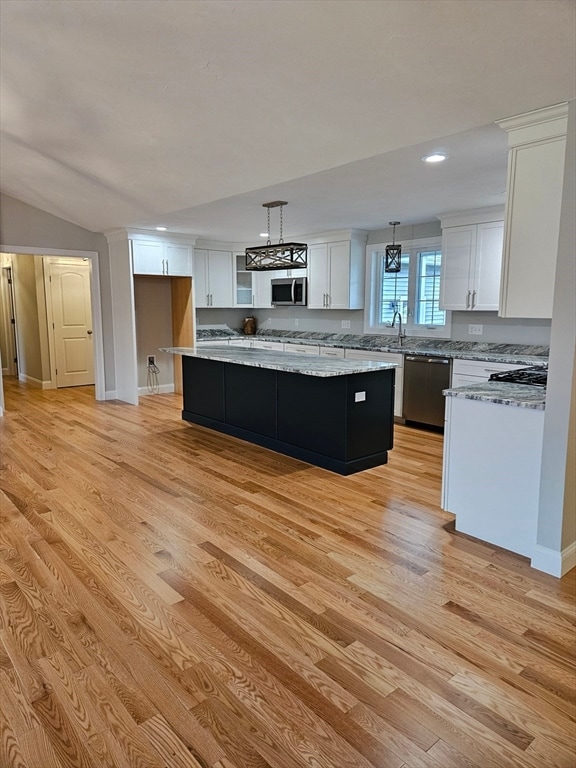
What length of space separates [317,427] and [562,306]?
2.27m

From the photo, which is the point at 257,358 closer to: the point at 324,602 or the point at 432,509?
the point at 432,509

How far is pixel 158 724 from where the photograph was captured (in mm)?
1672

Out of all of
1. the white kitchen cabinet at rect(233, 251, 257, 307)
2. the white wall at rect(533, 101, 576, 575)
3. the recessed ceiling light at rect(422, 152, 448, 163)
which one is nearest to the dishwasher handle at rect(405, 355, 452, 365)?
the recessed ceiling light at rect(422, 152, 448, 163)

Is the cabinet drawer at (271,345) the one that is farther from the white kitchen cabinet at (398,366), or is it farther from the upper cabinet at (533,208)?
the upper cabinet at (533,208)

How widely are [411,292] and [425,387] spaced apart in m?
1.47

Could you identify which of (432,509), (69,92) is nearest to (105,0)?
(69,92)

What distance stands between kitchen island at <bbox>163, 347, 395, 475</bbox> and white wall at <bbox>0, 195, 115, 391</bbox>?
2667 mm

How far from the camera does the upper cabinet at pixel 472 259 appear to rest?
521cm

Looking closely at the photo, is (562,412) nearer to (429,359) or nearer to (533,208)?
(533,208)

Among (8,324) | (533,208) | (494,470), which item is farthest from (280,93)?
(8,324)

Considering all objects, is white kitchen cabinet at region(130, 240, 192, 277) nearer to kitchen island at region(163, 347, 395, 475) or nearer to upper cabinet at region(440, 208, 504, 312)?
kitchen island at region(163, 347, 395, 475)

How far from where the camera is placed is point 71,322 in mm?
8273

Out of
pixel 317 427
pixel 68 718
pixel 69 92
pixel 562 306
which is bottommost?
pixel 68 718

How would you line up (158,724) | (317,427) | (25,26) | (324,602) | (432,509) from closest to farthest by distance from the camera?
(158,724) < (324,602) < (25,26) < (432,509) < (317,427)
